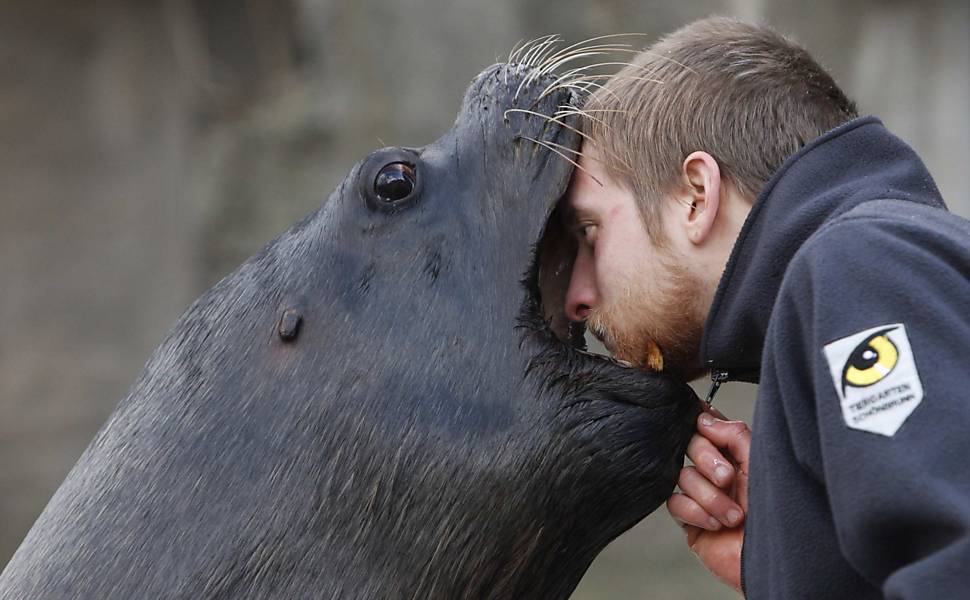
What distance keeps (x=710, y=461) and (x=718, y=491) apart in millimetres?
49

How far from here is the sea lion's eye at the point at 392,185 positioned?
209 centimetres

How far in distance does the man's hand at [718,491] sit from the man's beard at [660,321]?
113mm

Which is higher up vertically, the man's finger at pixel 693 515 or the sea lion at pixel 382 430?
the sea lion at pixel 382 430

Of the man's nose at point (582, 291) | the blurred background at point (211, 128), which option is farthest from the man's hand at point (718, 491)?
the blurred background at point (211, 128)

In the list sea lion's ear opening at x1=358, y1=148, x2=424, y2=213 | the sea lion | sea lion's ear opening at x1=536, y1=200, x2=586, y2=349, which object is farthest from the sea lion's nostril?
sea lion's ear opening at x1=536, y1=200, x2=586, y2=349

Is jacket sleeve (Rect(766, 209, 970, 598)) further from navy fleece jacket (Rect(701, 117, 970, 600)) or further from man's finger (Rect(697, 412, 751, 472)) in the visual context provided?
man's finger (Rect(697, 412, 751, 472))

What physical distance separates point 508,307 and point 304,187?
371 centimetres

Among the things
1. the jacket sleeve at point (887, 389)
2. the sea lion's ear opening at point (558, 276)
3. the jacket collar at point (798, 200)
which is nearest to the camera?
the jacket sleeve at point (887, 389)

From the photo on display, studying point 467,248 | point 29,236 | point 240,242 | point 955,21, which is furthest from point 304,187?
point 467,248

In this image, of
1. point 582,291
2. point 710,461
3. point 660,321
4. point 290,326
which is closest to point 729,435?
point 710,461

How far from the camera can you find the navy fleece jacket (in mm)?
1404

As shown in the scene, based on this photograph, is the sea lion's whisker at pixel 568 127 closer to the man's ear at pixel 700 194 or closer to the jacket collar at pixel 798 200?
the man's ear at pixel 700 194

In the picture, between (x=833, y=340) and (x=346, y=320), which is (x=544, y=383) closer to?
(x=346, y=320)

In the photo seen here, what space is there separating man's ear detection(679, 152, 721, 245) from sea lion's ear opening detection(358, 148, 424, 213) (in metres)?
0.43
